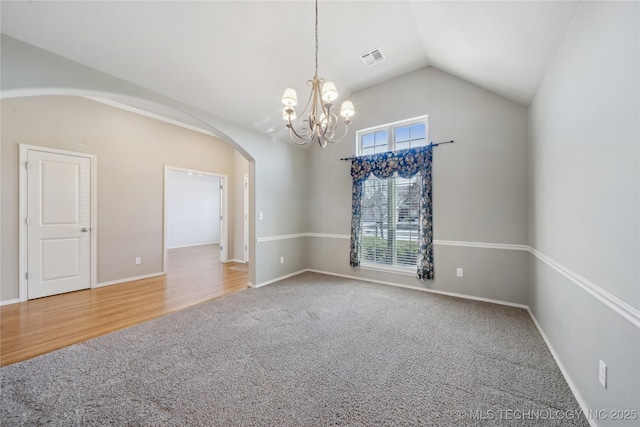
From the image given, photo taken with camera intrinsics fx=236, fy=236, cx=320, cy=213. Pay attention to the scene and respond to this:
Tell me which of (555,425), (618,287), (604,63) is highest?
(604,63)

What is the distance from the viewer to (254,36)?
2662mm

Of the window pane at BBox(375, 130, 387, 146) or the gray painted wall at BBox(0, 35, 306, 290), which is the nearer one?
the gray painted wall at BBox(0, 35, 306, 290)

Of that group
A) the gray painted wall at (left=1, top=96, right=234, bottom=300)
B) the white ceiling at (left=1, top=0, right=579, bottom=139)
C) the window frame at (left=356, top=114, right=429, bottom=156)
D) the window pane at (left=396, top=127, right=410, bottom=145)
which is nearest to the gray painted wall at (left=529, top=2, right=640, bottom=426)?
the white ceiling at (left=1, top=0, right=579, bottom=139)

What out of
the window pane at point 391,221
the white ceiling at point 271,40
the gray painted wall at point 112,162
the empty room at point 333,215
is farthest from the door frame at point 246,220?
the window pane at point 391,221

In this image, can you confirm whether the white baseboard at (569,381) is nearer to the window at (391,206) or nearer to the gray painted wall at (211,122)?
the window at (391,206)

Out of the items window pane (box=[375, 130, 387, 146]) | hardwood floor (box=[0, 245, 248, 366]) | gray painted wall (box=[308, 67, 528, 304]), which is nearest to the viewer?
hardwood floor (box=[0, 245, 248, 366])

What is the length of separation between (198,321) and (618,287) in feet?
11.5

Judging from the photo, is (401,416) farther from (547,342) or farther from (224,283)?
(224,283)

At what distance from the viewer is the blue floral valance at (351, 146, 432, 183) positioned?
3801mm

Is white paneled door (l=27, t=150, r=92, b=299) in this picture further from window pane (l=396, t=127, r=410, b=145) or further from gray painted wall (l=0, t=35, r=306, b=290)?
window pane (l=396, t=127, r=410, b=145)

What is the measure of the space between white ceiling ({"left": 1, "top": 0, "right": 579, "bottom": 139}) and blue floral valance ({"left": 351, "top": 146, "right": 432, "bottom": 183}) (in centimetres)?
122

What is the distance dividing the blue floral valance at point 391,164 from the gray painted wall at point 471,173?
0.24 metres

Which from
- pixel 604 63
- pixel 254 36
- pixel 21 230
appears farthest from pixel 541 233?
pixel 21 230

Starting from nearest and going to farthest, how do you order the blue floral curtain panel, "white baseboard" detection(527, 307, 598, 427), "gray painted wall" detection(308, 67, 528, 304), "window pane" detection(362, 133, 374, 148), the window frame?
"white baseboard" detection(527, 307, 598, 427), "gray painted wall" detection(308, 67, 528, 304), the blue floral curtain panel, the window frame, "window pane" detection(362, 133, 374, 148)
